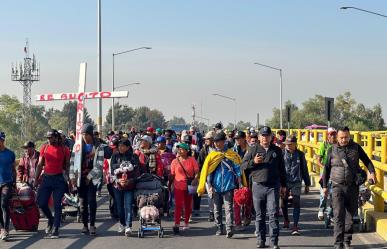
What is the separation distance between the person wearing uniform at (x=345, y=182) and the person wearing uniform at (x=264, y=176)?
2.84ft

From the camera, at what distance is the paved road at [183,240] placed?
9.79 m

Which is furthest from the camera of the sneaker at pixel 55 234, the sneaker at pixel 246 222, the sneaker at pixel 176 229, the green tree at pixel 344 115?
the green tree at pixel 344 115

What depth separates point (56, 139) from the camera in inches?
428

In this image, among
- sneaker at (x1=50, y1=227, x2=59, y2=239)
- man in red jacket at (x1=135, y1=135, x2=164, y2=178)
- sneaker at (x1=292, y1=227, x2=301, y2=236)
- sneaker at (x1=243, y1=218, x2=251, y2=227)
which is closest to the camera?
sneaker at (x1=50, y1=227, x2=59, y2=239)

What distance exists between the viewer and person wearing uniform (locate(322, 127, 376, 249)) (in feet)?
29.9

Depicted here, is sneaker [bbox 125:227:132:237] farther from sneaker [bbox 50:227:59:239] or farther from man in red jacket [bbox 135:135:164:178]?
man in red jacket [bbox 135:135:164:178]

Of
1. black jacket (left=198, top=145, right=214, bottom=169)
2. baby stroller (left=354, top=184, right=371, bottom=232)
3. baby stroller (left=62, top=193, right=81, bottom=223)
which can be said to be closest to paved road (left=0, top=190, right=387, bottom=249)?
baby stroller (left=354, top=184, right=371, bottom=232)

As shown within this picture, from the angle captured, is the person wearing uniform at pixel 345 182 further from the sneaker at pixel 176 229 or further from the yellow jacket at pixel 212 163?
the sneaker at pixel 176 229

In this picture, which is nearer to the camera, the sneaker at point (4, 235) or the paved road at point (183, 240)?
the paved road at point (183, 240)

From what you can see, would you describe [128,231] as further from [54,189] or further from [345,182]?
[345,182]

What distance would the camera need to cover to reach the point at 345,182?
9.10 meters

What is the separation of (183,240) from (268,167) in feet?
6.37

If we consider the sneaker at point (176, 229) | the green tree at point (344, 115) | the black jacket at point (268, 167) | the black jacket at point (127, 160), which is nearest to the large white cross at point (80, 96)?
the black jacket at point (127, 160)

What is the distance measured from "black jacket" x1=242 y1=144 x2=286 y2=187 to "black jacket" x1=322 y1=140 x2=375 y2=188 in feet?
2.66
